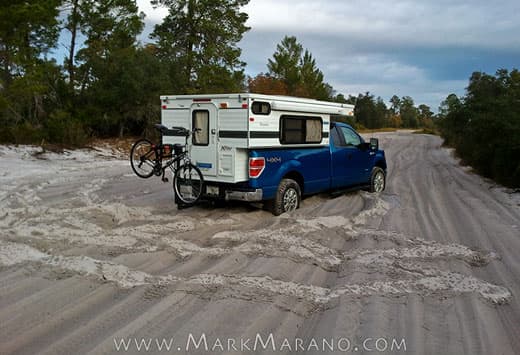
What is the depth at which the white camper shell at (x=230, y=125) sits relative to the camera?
838 cm

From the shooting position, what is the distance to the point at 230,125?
8.45 metres

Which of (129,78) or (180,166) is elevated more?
(129,78)

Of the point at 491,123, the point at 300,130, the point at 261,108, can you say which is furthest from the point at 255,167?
the point at 491,123

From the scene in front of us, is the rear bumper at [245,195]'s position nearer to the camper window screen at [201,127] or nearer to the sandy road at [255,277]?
the sandy road at [255,277]

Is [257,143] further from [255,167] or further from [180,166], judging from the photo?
[180,166]

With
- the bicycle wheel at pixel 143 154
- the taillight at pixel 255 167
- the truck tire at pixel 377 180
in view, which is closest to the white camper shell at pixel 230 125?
the taillight at pixel 255 167

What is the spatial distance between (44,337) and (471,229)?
6.61m

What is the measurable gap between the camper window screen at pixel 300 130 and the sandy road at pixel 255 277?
4.34 feet

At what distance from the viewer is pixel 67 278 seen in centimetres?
529

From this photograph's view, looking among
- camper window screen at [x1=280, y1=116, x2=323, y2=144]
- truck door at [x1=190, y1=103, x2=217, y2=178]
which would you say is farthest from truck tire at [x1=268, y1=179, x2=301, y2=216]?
truck door at [x1=190, y1=103, x2=217, y2=178]

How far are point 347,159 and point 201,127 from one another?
3650 millimetres

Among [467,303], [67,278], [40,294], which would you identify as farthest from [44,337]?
[467,303]

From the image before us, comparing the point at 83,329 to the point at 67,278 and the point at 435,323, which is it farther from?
the point at 435,323

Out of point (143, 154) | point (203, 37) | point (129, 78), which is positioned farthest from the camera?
point (203, 37)
